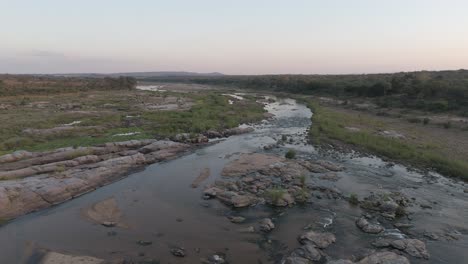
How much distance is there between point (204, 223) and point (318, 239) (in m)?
5.28

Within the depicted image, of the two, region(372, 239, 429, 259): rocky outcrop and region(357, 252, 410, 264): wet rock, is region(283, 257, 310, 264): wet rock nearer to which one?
region(357, 252, 410, 264): wet rock

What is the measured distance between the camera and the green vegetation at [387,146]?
23.8m

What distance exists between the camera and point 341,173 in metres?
23.2

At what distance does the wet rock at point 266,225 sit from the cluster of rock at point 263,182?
6.93 ft

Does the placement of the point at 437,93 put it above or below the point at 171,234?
above

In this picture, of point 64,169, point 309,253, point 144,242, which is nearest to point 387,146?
point 309,253

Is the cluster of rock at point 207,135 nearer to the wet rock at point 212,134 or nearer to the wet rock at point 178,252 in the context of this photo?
the wet rock at point 212,134

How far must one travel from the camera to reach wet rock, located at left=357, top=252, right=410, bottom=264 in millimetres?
12266

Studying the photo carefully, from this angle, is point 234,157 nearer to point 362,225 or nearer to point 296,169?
point 296,169

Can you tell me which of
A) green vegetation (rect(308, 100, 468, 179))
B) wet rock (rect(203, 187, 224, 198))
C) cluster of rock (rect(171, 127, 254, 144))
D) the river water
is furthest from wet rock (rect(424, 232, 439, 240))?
cluster of rock (rect(171, 127, 254, 144))

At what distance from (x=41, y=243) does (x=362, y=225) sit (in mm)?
13900

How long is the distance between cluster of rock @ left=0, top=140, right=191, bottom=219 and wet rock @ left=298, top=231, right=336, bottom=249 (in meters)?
13.2

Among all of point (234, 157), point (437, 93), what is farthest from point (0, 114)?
point (437, 93)

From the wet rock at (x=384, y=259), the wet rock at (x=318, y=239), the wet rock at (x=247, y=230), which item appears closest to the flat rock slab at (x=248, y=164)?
the wet rock at (x=247, y=230)
